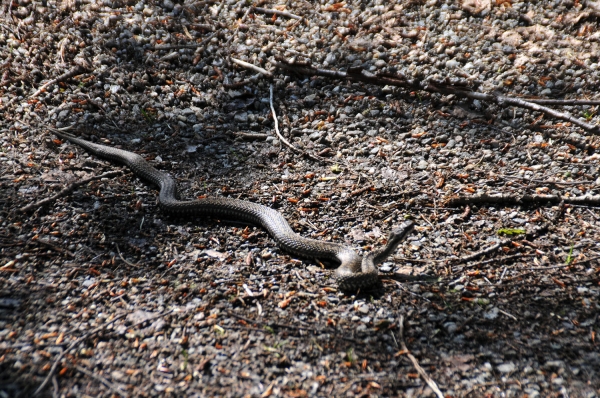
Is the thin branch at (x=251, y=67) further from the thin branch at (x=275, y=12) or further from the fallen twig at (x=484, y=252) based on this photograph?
the fallen twig at (x=484, y=252)

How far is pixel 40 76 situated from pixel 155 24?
8.52ft

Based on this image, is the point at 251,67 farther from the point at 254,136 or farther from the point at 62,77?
the point at 62,77

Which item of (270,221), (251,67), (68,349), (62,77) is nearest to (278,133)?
(251,67)

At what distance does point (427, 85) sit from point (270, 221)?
13.6 feet

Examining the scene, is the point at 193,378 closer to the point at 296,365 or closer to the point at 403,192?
the point at 296,365

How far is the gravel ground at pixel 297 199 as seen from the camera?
4996 mm

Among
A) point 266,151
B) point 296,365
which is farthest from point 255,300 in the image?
point 266,151

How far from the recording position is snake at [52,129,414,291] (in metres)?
5.96

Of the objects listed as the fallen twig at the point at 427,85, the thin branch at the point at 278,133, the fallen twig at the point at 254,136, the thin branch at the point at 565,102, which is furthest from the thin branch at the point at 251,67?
the thin branch at the point at 565,102

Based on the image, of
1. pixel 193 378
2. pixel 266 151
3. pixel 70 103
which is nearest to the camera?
pixel 193 378

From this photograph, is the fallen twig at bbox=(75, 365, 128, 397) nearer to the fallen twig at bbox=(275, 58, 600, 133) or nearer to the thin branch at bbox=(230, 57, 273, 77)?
the thin branch at bbox=(230, 57, 273, 77)

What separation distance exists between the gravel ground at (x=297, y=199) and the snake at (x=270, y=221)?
184 mm

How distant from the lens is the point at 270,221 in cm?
691

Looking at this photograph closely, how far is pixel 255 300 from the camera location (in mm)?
5781
